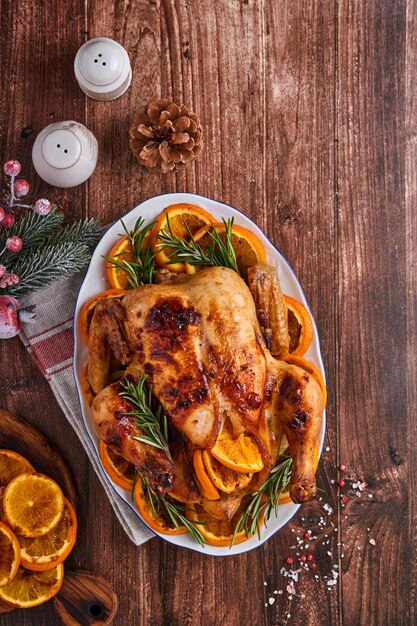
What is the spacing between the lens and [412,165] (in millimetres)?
2645

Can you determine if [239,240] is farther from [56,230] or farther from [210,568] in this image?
[210,568]

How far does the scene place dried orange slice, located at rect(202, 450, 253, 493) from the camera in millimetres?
2109

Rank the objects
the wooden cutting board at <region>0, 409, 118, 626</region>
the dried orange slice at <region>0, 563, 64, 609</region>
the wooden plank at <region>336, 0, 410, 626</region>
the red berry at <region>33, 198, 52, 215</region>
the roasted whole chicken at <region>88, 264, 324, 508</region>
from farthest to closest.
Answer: the wooden plank at <region>336, 0, 410, 626</region> → the wooden cutting board at <region>0, 409, 118, 626</region> → the dried orange slice at <region>0, 563, 64, 609</region> → the red berry at <region>33, 198, 52, 215</region> → the roasted whole chicken at <region>88, 264, 324, 508</region>

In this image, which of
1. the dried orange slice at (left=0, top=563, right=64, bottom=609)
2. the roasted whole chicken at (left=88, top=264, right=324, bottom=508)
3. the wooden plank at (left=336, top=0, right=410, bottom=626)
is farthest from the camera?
the wooden plank at (left=336, top=0, right=410, bottom=626)

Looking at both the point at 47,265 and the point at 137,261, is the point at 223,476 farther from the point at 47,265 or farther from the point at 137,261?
the point at 47,265

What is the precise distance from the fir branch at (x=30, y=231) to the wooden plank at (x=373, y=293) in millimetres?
1061

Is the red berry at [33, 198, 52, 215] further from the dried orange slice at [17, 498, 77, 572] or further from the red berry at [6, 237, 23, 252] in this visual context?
the dried orange slice at [17, 498, 77, 572]

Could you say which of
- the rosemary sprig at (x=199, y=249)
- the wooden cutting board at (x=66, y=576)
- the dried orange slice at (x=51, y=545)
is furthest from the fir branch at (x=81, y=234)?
the dried orange slice at (x=51, y=545)

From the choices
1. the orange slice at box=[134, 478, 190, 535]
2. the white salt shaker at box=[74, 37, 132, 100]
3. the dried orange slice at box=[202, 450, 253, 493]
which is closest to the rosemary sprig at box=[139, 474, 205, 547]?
the orange slice at box=[134, 478, 190, 535]

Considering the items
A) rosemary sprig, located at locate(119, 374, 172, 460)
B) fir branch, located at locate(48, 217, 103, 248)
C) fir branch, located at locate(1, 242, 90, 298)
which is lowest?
rosemary sprig, located at locate(119, 374, 172, 460)

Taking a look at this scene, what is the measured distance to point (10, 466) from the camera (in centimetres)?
242

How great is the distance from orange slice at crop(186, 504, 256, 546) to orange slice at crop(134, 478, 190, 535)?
0.06 meters

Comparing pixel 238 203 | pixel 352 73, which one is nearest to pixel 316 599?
pixel 238 203

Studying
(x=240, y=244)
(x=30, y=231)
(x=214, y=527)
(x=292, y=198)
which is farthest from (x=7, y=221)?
(x=214, y=527)
